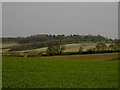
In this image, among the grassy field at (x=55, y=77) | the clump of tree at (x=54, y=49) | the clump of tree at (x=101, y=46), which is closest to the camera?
the grassy field at (x=55, y=77)

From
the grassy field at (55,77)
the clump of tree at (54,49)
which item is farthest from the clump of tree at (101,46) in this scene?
the grassy field at (55,77)

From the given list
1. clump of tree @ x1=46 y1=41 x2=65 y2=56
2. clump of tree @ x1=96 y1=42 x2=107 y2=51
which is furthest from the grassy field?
Result: clump of tree @ x1=96 y1=42 x2=107 y2=51

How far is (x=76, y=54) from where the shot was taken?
232 feet

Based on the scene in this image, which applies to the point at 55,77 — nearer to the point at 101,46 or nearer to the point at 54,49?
the point at 54,49

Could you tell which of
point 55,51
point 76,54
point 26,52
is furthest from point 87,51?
point 26,52

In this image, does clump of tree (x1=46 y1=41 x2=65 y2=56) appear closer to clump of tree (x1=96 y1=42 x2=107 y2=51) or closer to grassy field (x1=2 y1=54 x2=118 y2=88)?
clump of tree (x1=96 y1=42 x2=107 y2=51)

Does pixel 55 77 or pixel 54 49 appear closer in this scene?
pixel 55 77

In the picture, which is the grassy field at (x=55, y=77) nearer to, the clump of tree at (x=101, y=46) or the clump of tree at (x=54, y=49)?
the clump of tree at (x=54, y=49)

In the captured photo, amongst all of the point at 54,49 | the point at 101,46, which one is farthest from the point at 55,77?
the point at 101,46

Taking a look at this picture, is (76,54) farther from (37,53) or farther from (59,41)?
(59,41)

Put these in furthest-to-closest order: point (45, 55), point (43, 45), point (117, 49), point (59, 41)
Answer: point (59, 41)
point (43, 45)
point (117, 49)
point (45, 55)

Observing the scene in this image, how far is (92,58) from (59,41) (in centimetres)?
2554

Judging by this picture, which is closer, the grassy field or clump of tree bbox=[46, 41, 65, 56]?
the grassy field

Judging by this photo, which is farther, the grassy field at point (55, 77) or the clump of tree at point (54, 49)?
the clump of tree at point (54, 49)
